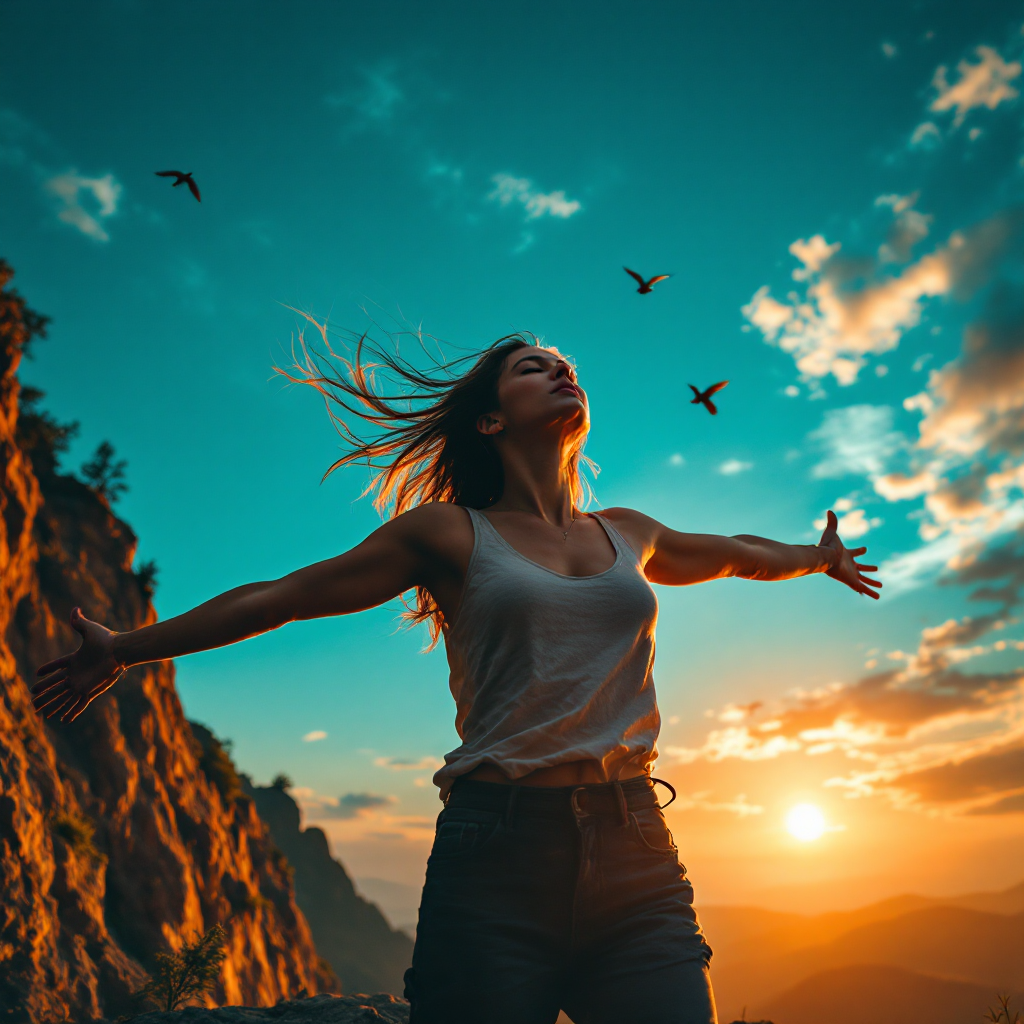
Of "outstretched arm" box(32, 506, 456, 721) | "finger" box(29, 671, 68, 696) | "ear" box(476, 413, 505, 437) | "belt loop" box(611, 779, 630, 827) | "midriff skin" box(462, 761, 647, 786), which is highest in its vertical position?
"ear" box(476, 413, 505, 437)

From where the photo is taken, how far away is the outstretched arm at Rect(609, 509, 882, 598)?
313 centimetres

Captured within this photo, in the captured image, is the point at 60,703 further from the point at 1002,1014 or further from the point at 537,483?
the point at 1002,1014

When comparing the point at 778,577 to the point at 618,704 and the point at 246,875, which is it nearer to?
the point at 618,704

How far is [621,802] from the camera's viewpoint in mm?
2154

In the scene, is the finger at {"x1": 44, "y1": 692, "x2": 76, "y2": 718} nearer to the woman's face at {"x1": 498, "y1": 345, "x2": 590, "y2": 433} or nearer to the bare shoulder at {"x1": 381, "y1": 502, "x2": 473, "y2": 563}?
the bare shoulder at {"x1": 381, "y1": 502, "x2": 473, "y2": 563}

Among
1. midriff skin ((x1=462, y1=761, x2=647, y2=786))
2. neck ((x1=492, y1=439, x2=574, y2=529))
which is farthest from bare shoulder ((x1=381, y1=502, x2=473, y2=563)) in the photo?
midriff skin ((x1=462, y1=761, x2=647, y2=786))

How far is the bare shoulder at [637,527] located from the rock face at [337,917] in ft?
302

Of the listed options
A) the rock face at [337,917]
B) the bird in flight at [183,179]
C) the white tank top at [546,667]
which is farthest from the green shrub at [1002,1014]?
the rock face at [337,917]

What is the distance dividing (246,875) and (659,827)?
1184 inches

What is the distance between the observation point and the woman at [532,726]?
1986 mm

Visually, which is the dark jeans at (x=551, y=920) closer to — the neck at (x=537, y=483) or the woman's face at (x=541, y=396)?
the neck at (x=537, y=483)

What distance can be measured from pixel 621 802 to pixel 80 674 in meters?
1.78

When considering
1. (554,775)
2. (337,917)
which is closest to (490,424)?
(554,775)

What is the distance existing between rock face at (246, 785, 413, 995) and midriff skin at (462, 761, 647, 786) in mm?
92542
